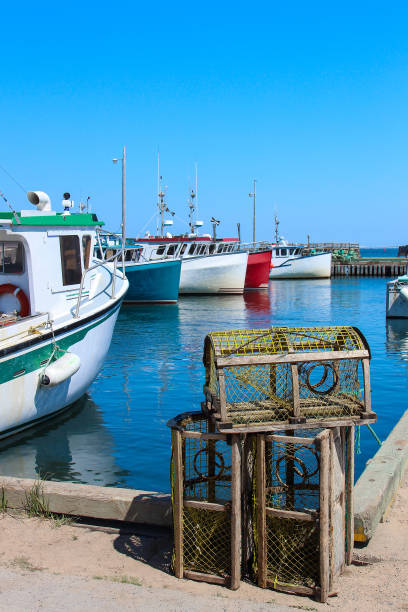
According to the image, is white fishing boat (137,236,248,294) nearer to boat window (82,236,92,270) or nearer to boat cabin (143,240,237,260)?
boat cabin (143,240,237,260)

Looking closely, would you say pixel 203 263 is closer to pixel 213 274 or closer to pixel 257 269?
pixel 213 274

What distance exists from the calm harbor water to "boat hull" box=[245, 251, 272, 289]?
73.0ft

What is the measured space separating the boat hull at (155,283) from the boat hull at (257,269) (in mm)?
15127

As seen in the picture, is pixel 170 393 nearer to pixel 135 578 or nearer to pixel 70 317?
pixel 70 317

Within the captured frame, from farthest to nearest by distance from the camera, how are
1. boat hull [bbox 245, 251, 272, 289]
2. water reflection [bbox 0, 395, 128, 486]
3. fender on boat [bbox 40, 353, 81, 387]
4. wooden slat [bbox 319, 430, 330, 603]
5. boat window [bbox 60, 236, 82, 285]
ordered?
boat hull [bbox 245, 251, 272, 289] < boat window [bbox 60, 236, 82, 285] < fender on boat [bbox 40, 353, 81, 387] < water reflection [bbox 0, 395, 128, 486] < wooden slat [bbox 319, 430, 330, 603]

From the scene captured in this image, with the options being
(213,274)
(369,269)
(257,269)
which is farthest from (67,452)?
(369,269)

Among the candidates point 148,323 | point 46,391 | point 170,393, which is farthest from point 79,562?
point 148,323

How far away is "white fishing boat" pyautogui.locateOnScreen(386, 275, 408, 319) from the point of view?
1136 inches

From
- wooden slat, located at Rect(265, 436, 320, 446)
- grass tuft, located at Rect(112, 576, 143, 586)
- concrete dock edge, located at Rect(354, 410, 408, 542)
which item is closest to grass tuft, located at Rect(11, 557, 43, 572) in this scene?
grass tuft, located at Rect(112, 576, 143, 586)

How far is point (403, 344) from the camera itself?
74.1ft

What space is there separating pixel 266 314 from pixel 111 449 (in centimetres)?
2344

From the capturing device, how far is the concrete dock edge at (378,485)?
5.62m

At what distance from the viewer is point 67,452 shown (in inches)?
425

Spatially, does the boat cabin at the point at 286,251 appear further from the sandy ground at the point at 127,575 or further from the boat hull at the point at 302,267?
the sandy ground at the point at 127,575
